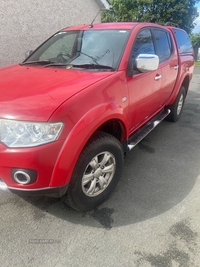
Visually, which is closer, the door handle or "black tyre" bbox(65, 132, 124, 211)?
"black tyre" bbox(65, 132, 124, 211)

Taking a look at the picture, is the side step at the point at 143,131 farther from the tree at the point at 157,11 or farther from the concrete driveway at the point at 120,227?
the tree at the point at 157,11

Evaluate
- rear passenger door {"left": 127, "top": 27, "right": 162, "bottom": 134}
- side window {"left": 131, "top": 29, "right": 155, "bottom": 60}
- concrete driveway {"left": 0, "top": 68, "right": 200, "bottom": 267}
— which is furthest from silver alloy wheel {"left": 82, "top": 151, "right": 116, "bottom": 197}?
side window {"left": 131, "top": 29, "right": 155, "bottom": 60}

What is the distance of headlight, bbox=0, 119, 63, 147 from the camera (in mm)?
1656

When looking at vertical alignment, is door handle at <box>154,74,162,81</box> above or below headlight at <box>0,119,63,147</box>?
below

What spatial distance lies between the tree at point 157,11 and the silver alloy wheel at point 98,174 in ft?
90.9

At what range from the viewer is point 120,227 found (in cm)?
212

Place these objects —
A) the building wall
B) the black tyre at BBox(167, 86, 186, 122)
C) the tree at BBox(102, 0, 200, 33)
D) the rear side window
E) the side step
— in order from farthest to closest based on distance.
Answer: the tree at BBox(102, 0, 200, 33) < the building wall < the black tyre at BBox(167, 86, 186, 122) < the rear side window < the side step

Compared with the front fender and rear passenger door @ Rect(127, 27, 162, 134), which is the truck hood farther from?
rear passenger door @ Rect(127, 27, 162, 134)

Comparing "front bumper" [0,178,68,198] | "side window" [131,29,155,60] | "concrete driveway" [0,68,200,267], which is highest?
"side window" [131,29,155,60]

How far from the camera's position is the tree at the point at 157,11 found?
26209mm

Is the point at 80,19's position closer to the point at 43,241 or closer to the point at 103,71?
the point at 103,71

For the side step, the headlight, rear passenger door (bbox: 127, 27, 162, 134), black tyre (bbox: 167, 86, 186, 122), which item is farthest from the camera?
black tyre (bbox: 167, 86, 186, 122)

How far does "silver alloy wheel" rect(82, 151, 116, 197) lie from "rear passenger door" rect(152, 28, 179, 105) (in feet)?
5.62

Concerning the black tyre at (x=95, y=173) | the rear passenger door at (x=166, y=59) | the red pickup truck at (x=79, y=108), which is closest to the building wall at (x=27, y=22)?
the red pickup truck at (x=79, y=108)
